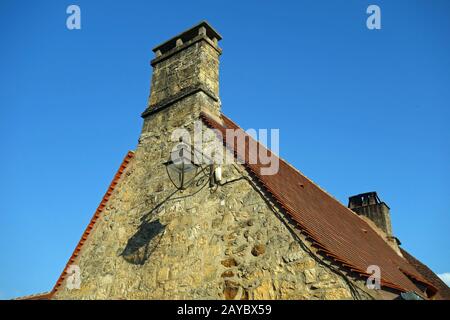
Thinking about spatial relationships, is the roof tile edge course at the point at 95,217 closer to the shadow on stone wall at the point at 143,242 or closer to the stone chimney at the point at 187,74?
the stone chimney at the point at 187,74

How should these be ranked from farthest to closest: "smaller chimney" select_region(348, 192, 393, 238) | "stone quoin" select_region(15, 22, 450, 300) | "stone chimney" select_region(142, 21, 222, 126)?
"smaller chimney" select_region(348, 192, 393, 238) < "stone chimney" select_region(142, 21, 222, 126) < "stone quoin" select_region(15, 22, 450, 300)

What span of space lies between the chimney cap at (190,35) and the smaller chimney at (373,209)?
39.0 ft

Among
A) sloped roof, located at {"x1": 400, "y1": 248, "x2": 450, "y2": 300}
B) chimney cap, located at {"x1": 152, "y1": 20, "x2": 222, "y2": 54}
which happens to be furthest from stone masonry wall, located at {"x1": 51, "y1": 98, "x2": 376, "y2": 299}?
sloped roof, located at {"x1": 400, "y1": 248, "x2": 450, "y2": 300}

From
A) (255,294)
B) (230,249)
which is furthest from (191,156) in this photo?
(255,294)

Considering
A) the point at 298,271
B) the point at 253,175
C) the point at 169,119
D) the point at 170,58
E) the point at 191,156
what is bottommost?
the point at 298,271

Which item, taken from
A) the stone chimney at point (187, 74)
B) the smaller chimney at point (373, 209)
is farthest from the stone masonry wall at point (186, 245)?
the smaller chimney at point (373, 209)

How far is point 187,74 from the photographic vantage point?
8.82 m

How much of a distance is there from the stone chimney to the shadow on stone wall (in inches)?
97.3

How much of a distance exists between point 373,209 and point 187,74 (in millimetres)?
12396

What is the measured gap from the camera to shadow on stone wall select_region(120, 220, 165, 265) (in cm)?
724

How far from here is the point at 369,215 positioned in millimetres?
17641
